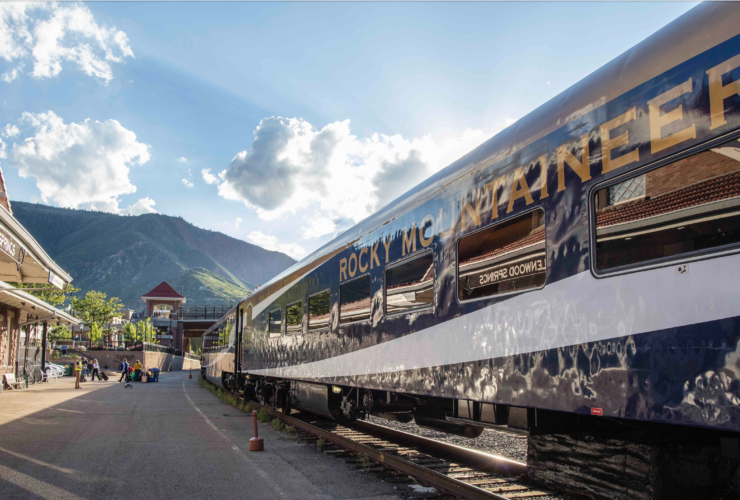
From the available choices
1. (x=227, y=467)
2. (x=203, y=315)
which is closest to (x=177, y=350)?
(x=203, y=315)

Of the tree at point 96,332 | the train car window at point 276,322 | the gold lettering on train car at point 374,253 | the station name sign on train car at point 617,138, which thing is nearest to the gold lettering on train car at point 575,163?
the station name sign on train car at point 617,138

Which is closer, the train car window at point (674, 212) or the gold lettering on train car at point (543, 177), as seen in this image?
the train car window at point (674, 212)

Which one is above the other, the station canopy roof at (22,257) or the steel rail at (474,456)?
the station canopy roof at (22,257)

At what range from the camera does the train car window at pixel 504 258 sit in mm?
4281

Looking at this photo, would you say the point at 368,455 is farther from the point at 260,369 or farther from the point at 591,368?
the point at 260,369

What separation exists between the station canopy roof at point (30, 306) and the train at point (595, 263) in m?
14.8

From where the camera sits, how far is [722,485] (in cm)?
361

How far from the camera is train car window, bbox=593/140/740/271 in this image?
2963 millimetres

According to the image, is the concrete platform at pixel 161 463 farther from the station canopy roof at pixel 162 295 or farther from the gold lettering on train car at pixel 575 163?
the station canopy roof at pixel 162 295

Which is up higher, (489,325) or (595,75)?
(595,75)

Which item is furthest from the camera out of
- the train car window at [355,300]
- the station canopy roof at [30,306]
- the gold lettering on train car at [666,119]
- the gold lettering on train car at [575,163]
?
the station canopy roof at [30,306]

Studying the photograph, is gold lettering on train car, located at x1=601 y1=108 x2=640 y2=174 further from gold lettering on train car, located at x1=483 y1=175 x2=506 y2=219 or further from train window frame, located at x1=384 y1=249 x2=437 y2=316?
train window frame, located at x1=384 y1=249 x2=437 y2=316

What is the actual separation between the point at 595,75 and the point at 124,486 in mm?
6493

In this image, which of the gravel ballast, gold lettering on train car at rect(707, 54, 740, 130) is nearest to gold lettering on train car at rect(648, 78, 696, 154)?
gold lettering on train car at rect(707, 54, 740, 130)
